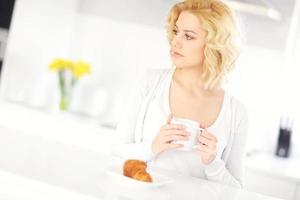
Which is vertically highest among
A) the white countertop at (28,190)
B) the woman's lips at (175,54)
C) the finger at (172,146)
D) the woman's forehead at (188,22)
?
the woman's forehead at (188,22)

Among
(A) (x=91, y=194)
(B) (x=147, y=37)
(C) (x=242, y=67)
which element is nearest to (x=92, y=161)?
(A) (x=91, y=194)

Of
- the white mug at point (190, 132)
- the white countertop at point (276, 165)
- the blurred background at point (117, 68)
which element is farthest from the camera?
the blurred background at point (117, 68)

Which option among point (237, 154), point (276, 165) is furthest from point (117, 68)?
point (237, 154)

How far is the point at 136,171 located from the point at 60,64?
1656 mm

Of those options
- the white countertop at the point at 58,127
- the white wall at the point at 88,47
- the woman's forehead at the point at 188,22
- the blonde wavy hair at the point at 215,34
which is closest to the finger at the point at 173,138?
the blonde wavy hair at the point at 215,34

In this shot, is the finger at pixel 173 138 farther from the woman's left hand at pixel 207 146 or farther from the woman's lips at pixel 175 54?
the woman's lips at pixel 175 54

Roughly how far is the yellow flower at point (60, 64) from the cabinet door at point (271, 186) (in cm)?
117

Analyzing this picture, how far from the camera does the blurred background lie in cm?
243

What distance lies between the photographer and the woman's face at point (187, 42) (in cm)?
164

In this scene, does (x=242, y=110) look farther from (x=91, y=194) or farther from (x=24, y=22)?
(x=24, y=22)

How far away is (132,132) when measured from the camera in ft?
5.33

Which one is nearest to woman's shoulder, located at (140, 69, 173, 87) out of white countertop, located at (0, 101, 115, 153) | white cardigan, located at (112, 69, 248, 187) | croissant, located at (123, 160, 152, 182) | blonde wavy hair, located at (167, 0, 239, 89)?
white cardigan, located at (112, 69, 248, 187)

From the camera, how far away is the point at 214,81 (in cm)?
166

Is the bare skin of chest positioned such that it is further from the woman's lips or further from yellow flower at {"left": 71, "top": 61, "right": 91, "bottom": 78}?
yellow flower at {"left": 71, "top": 61, "right": 91, "bottom": 78}
